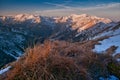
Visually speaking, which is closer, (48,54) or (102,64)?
(48,54)

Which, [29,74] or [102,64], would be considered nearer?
[29,74]

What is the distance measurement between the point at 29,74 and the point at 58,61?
107cm

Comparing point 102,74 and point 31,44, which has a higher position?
point 31,44

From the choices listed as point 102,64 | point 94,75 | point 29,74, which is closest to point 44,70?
point 29,74

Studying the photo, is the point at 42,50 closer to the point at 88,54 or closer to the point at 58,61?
the point at 58,61

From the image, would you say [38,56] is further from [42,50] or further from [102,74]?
[102,74]

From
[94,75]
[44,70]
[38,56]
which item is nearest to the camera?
[44,70]

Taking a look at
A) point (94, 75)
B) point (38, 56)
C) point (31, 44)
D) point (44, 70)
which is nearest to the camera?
point (44, 70)

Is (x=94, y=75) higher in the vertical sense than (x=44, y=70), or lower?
lower

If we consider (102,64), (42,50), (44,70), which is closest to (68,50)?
(102,64)

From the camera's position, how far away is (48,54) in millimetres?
9688

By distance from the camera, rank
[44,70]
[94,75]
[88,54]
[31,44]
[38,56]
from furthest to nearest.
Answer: [88,54] → [31,44] → [94,75] → [38,56] → [44,70]

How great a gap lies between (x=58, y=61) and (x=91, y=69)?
7.30 feet

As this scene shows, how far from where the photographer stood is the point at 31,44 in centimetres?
1152
